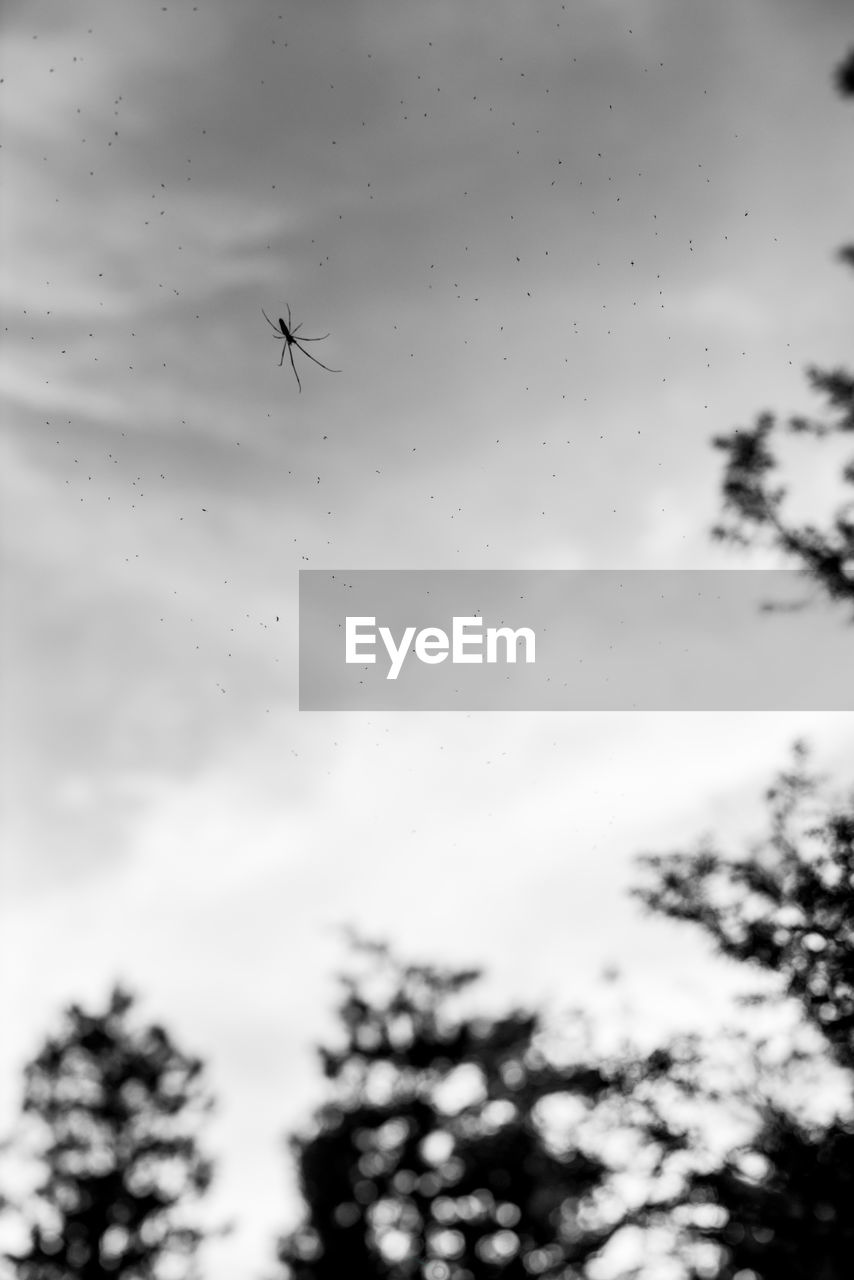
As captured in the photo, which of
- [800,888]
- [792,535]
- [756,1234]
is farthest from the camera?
[756,1234]

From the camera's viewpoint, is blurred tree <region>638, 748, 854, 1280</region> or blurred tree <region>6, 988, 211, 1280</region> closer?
blurred tree <region>638, 748, 854, 1280</region>

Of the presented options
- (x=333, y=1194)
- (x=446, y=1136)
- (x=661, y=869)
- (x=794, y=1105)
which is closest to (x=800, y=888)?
(x=661, y=869)

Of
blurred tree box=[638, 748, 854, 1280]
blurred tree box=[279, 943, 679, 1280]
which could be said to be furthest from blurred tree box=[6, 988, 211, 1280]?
blurred tree box=[638, 748, 854, 1280]

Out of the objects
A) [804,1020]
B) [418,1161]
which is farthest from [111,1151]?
[804,1020]

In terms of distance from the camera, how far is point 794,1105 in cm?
904

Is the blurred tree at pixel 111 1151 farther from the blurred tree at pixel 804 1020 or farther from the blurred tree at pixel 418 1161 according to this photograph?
the blurred tree at pixel 804 1020

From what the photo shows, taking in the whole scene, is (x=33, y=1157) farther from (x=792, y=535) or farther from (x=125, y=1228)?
(x=792, y=535)

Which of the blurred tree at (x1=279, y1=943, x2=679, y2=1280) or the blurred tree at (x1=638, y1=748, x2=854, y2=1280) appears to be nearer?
the blurred tree at (x1=638, y1=748, x2=854, y2=1280)

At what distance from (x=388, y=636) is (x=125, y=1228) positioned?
1684 centimetres

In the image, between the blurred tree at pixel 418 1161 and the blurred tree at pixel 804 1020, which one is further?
the blurred tree at pixel 418 1161

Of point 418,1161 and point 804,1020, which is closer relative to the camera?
point 804,1020

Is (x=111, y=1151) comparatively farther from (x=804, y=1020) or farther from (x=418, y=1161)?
(x=804, y=1020)

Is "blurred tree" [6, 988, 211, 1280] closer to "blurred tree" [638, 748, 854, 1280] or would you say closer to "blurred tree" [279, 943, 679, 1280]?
"blurred tree" [279, 943, 679, 1280]

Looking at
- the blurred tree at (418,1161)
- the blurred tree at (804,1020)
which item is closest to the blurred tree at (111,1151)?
the blurred tree at (418,1161)
